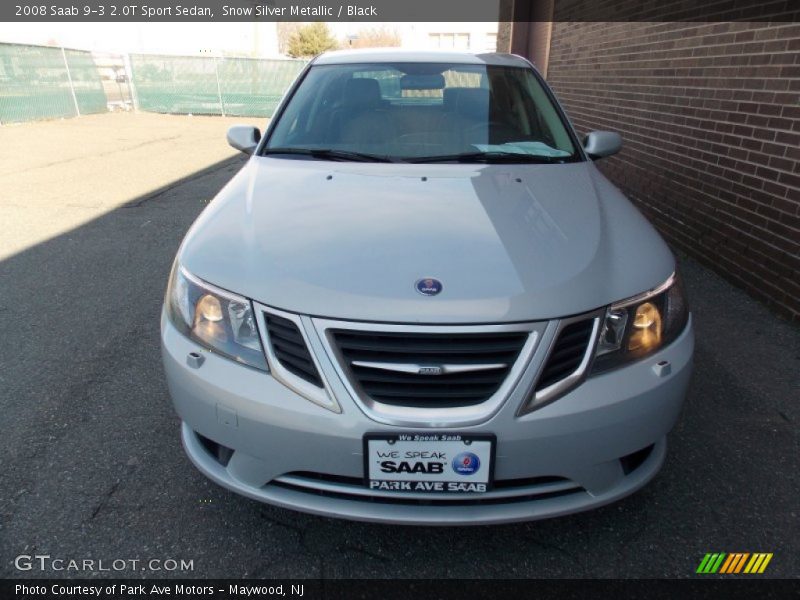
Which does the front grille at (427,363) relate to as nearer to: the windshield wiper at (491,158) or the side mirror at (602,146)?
the windshield wiper at (491,158)

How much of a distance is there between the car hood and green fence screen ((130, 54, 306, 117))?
1729 cm

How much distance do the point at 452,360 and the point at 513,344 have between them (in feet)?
0.59

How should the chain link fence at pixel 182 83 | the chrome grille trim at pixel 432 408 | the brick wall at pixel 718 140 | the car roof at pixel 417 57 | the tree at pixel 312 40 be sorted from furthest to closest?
the tree at pixel 312 40 → the chain link fence at pixel 182 83 → the brick wall at pixel 718 140 → the car roof at pixel 417 57 → the chrome grille trim at pixel 432 408

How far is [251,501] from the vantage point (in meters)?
2.08

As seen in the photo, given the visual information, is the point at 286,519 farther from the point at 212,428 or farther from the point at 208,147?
the point at 208,147

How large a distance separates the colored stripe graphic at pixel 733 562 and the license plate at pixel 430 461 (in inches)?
34.3

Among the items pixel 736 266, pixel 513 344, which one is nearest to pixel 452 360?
pixel 513 344

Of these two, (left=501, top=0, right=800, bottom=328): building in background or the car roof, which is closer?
the car roof

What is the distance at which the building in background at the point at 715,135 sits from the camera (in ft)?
12.0

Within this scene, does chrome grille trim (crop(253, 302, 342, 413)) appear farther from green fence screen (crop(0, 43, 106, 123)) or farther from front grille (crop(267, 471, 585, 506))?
green fence screen (crop(0, 43, 106, 123))

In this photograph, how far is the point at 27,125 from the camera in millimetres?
13609

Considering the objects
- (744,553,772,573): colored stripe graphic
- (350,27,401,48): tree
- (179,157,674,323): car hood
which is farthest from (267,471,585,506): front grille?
(350,27,401,48): tree

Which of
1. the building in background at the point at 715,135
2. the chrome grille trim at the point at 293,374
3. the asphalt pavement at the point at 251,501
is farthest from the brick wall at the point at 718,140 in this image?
the chrome grille trim at the point at 293,374

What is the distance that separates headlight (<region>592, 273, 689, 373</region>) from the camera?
172 centimetres
